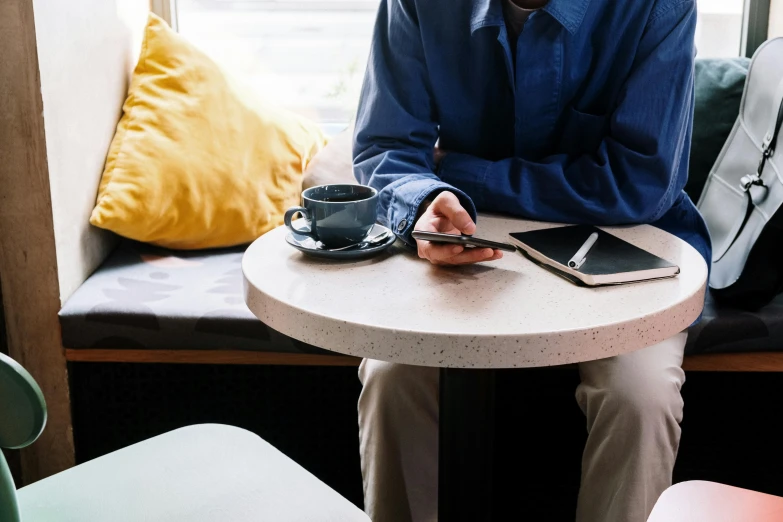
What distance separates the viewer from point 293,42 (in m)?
2.22

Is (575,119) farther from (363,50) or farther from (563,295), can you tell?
A: (363,50)

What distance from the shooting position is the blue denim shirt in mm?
1253

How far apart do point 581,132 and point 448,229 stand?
1.30 feet

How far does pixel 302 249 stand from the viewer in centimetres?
108

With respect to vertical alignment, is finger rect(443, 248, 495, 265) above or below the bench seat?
above

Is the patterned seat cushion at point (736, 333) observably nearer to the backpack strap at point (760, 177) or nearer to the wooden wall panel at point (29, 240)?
the backpack strap at point (760, 177)

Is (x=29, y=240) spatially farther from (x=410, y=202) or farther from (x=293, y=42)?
(x=293, y=42)

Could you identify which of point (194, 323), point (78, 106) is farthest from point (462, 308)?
point (78, 106)

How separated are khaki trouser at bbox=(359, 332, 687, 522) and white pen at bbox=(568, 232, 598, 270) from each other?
0.20 metres

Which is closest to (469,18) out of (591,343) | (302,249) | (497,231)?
(497,231)

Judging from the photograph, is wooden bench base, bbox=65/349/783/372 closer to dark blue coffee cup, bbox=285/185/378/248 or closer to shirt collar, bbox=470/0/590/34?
dark blue coffee cup, bbox=285/185/378/248

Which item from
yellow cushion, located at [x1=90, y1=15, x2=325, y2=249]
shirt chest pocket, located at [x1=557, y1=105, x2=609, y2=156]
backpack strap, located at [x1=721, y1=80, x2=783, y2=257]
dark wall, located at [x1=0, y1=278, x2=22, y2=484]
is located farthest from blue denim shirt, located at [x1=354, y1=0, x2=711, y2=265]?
dark wall, located at [x1=0, y1=278, x2=22, y2=484]

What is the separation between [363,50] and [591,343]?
152 cm

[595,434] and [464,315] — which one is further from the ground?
[464,315]
